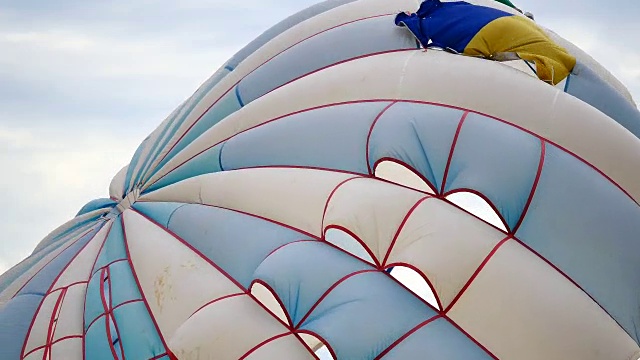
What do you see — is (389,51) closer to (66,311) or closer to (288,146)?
(288,146)

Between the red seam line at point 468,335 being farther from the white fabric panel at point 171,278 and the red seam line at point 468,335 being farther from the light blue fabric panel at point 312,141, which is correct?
the white fabric panel at point 171,278

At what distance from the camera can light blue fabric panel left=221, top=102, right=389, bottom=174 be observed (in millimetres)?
9266

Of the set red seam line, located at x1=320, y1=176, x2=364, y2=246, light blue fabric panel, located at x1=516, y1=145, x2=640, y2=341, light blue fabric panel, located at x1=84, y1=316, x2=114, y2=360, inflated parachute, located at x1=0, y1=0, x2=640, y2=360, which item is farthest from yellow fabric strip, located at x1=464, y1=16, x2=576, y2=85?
light blue fabric panel, located at x1=84, y1=316, x2=114, y2=360

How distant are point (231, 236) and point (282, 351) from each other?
134cm

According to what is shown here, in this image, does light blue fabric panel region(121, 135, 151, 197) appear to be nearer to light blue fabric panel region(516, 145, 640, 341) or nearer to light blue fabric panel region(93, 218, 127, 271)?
light blue fabric panel region(93, 218, 127, 271)

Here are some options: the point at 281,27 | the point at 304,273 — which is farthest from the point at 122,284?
the point at 281,27

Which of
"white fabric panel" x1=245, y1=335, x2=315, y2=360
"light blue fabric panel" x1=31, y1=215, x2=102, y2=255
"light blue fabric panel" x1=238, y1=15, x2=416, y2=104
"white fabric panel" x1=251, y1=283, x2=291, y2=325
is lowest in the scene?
"white fabric panel" x1=245, y1=335, x2=315, y2=360

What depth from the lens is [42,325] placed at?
32.6ft

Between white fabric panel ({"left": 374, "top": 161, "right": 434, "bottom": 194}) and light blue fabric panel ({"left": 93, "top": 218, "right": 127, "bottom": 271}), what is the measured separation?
234 centimetres

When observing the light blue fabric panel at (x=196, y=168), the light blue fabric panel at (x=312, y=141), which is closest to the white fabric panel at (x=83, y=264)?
the light blue fabric panel at (x=196, y=168)

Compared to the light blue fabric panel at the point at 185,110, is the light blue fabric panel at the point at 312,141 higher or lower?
lower

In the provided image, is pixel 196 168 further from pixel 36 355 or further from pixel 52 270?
pixel 36 355

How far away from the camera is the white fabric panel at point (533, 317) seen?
8.02 metres

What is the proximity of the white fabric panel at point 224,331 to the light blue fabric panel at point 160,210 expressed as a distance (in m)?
1.52
